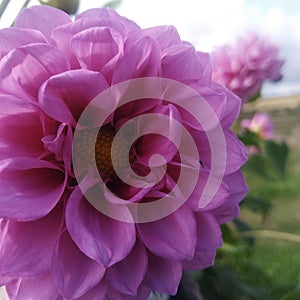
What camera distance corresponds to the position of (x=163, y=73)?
470 millimetres

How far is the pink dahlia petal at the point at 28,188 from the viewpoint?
16.2 inches

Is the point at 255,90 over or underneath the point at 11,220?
underneath

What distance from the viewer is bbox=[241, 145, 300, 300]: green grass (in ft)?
4.12

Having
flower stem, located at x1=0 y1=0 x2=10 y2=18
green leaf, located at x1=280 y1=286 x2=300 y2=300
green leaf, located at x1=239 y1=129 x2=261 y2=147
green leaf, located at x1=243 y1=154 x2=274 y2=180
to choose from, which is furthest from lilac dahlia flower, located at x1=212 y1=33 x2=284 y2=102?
flower stem, located at x1=0 y1=0 x2=10 y2=18

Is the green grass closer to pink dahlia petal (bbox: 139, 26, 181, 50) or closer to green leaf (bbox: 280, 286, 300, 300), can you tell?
green leaf (bbox: 280, 286, 300, 300)

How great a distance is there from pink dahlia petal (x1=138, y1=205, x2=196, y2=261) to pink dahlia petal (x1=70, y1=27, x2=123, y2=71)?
0.46 ft

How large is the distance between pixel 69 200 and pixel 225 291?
617 millimetres

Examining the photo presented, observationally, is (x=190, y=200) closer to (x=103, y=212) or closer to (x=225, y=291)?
(x=103, y=212)

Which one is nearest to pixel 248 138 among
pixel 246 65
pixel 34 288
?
pixel 246 65

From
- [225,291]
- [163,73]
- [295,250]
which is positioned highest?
[163,73]

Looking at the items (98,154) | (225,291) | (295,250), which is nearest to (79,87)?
(98,154)

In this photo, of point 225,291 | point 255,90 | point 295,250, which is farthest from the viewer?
point 295,250

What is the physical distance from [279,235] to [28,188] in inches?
40.5

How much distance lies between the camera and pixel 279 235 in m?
1.37
